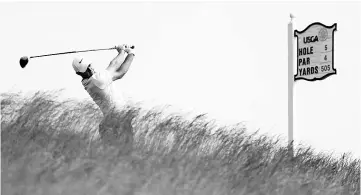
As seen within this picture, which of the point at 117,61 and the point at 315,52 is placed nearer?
the point at 117,61

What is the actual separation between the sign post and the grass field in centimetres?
301

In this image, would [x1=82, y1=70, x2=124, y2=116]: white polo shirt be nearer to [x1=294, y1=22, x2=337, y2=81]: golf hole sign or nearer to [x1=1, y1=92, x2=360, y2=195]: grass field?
[x1=1, y1=92, x2=360, y2=195]: grass field

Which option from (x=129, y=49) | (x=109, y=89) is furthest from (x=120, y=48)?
(x=109, y=89)

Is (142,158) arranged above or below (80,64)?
below

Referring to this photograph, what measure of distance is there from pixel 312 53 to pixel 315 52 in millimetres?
66

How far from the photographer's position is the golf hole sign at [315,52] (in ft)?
44.4

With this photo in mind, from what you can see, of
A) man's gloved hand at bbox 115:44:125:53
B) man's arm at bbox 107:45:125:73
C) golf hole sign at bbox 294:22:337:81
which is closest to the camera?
man's arm at bbox 107:45:125:73

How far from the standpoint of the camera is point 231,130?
33.7 feet

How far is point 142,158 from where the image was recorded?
25.4 ft

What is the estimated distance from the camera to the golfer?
8552 mm

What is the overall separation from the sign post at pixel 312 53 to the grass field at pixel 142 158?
301 centimetres

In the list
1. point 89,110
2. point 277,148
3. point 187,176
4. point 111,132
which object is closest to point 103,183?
point 187,176

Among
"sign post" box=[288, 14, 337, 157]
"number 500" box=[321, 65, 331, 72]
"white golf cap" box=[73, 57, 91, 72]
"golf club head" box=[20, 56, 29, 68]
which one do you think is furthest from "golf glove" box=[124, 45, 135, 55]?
"number 500" box=[321, 65, 331, 72]

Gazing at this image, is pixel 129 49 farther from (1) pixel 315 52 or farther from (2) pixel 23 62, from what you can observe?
(1) pixel 315 52
